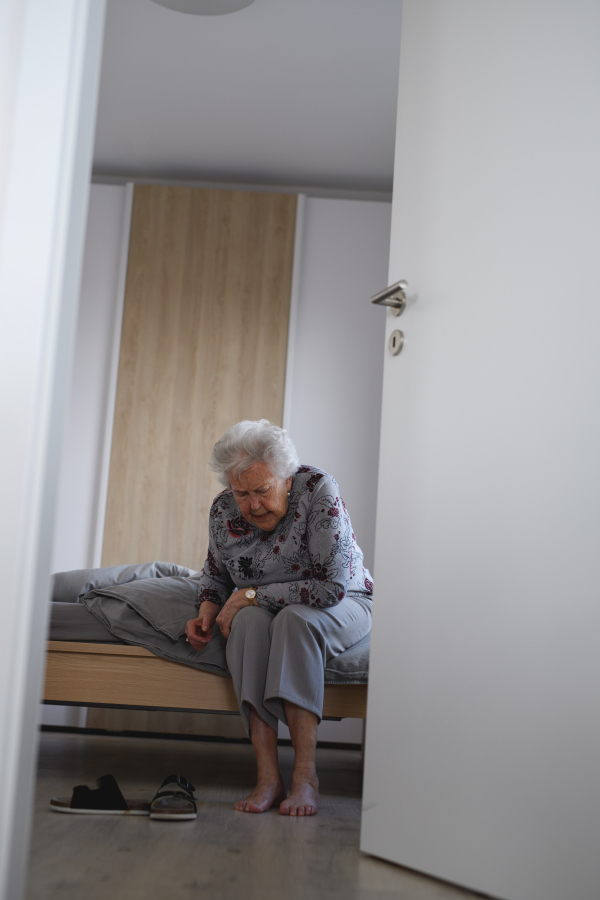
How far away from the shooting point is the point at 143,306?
12.1 feet

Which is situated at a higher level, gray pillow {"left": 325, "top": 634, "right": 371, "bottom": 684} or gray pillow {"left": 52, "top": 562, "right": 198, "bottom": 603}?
gray pillow {"left": 52, "top": 562, "right": 198, "bottom": 603}

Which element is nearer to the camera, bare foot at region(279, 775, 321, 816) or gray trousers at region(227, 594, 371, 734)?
bare foot at region(279, 775, 321, 816)

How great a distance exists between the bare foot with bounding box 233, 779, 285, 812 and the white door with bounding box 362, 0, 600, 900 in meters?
0.43

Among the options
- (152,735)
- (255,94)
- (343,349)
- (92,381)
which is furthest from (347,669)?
(255,94)

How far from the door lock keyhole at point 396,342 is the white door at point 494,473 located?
19mm

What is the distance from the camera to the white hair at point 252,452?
2.15 metres

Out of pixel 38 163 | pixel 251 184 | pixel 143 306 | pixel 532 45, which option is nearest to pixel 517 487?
pixel 532 45

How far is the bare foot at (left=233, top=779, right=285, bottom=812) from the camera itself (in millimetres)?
1844

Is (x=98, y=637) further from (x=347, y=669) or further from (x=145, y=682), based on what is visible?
(x=347, y=669)

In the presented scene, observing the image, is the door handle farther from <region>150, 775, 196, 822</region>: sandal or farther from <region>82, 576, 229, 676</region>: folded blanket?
<region>150, 775, 196, 822</region>: sandal

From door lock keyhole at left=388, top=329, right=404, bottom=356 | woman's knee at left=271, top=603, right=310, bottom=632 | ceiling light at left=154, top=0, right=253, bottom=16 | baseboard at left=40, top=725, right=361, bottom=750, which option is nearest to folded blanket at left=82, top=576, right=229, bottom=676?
woman's knee at left=271, top=603, right=310, bottom=632

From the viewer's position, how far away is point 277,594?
6.90 feet

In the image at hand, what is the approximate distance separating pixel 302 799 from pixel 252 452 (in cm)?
91

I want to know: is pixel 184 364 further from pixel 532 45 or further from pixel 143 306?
pixel 532 45
